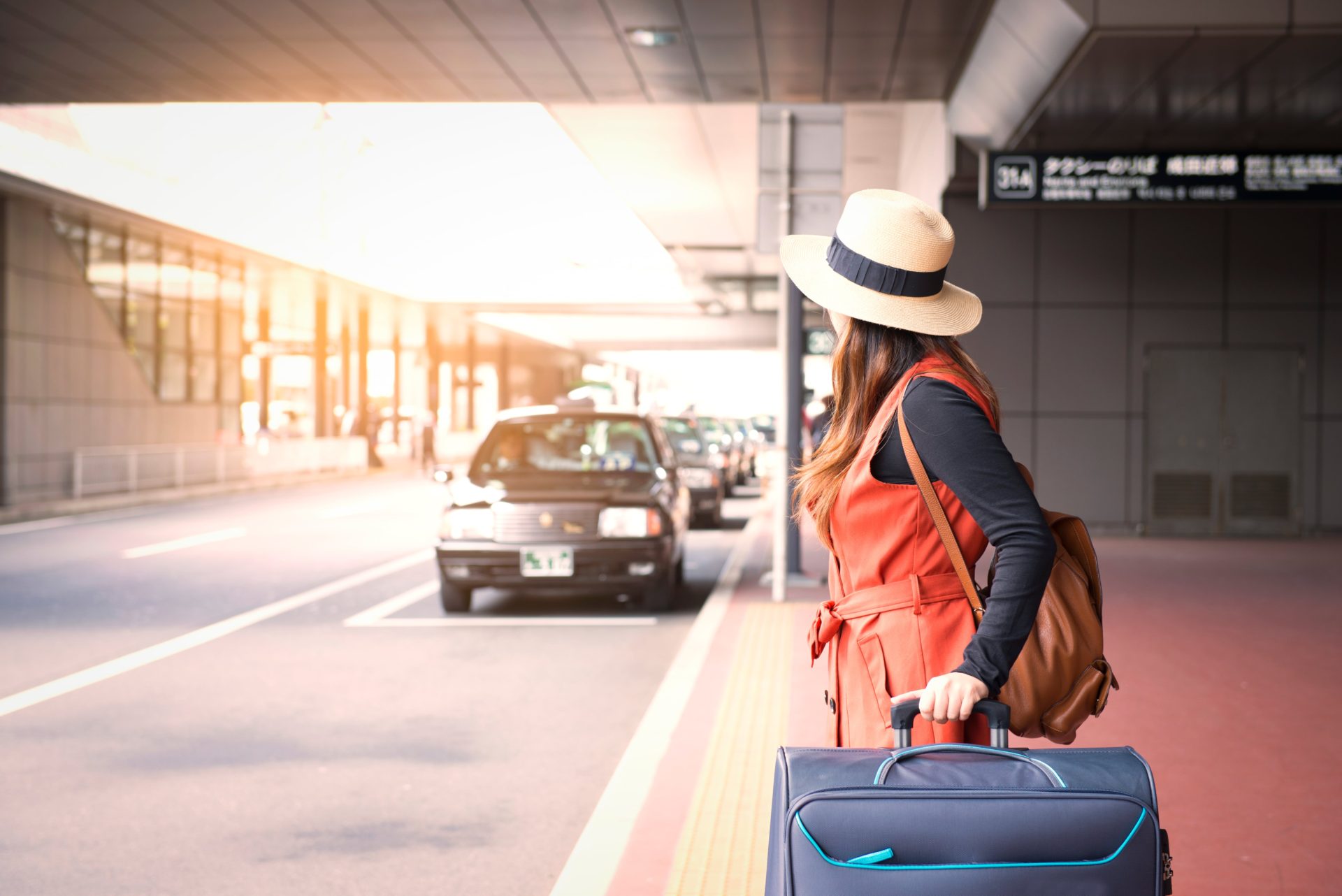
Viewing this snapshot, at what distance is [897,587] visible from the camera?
7.34ft

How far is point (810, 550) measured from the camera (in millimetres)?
14852

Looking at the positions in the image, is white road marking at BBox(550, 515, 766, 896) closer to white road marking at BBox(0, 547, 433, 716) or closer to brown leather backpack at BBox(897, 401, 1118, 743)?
brown leather backpack at BBox(897, 401, 1118, 743)

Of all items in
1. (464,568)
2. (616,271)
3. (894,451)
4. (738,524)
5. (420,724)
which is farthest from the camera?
(616,271)

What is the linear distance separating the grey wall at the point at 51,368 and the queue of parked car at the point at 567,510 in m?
14.7

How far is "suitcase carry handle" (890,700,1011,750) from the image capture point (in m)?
2.01

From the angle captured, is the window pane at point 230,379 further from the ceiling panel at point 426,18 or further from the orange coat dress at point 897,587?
the orange coat dress at point 897,587

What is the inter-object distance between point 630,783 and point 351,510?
1689 cm

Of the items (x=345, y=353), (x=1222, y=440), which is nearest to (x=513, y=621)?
(x=1222, y=440)

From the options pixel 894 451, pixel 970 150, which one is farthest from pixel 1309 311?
pixel 894 451

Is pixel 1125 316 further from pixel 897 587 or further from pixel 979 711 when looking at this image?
pixel 979 711

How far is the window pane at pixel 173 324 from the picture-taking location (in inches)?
1114

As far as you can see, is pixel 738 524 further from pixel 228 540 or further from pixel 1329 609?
pixel 1329 609

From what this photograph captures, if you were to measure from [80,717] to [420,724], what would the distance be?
5.71ft

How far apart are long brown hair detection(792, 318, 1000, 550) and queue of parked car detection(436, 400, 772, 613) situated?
7.26 metres
